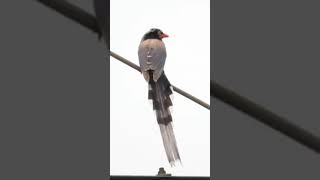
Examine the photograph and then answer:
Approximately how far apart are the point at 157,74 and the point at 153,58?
3cm

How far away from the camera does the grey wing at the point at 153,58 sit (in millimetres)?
1172

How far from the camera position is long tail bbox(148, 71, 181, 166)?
3.69ft

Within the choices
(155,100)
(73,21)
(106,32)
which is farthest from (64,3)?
(155,100)

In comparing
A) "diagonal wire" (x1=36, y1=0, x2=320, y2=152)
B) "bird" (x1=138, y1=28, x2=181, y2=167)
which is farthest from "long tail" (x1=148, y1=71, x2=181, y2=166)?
"diagonal wire" (x1=36, y1=0, x2=320, y2=152)

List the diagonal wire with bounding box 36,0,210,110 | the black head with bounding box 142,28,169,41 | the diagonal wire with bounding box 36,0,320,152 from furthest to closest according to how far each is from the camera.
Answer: the black head with bounding box 142,28,169,41 → the diagonal wire with bounding box 36,0,210,110 → the diagonal wire with bounding box 36,0,320,152
